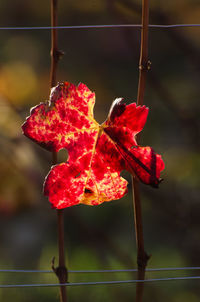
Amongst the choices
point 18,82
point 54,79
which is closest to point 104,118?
point 18,82

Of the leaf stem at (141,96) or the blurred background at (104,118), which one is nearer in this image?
the leaf stem at (141,96)

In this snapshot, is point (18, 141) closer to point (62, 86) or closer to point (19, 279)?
point (19, 279)

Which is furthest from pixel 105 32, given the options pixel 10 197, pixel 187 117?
pixel 10 197

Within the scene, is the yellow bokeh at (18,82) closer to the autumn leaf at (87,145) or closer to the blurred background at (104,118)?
the blurred background at (104,118)

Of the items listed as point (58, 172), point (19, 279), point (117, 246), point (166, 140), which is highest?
point (58, 172)

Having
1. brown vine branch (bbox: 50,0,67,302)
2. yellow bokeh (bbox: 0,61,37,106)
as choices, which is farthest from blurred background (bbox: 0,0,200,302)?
brown vine branch (bbox: 50,0,67,302)

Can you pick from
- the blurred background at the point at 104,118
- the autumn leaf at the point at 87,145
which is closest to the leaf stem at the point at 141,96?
the autumn leaf at the point at 87,145
